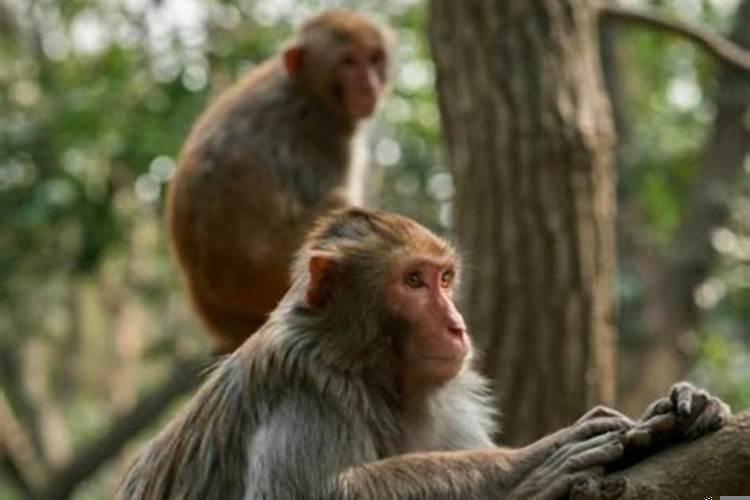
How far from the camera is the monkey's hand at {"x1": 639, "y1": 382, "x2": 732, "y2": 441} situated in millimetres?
3877

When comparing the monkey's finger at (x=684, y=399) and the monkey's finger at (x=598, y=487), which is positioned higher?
the monkey's finger at (x=684, y=399)

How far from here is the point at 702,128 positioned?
14.6 metres

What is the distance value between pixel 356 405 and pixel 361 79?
4679 mm

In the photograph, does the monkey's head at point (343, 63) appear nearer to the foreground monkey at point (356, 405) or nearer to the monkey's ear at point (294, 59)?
the monkey's ear at point (294, 59)

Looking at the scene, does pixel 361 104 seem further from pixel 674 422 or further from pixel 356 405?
pixel 674 422

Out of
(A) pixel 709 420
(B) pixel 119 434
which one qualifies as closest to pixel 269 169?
(A) pixel 709 420

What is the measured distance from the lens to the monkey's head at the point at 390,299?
4691 millimetres

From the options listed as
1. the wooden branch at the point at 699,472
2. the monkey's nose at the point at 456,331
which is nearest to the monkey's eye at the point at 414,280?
the monkey's nose at the point at 456,331

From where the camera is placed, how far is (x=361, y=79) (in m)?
9.09

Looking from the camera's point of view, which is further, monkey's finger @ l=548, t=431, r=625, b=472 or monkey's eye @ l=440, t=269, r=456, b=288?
monkey's eye @ l=440, t=269, r=456, b=288

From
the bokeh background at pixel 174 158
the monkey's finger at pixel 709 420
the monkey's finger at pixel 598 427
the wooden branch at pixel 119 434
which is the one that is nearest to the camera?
the monkey's finger at pixel 709 420

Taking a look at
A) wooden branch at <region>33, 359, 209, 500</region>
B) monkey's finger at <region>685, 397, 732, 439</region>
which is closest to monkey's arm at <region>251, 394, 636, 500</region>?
monkey's finger at <region>685, 397, 732, 439</region>

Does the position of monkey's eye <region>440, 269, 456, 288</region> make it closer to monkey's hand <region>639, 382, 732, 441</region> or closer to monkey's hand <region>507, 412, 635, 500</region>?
monkey's hand <region>507, 412, 635, 500</region>

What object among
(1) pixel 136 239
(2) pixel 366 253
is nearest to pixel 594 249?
(2) pixel 366 253
